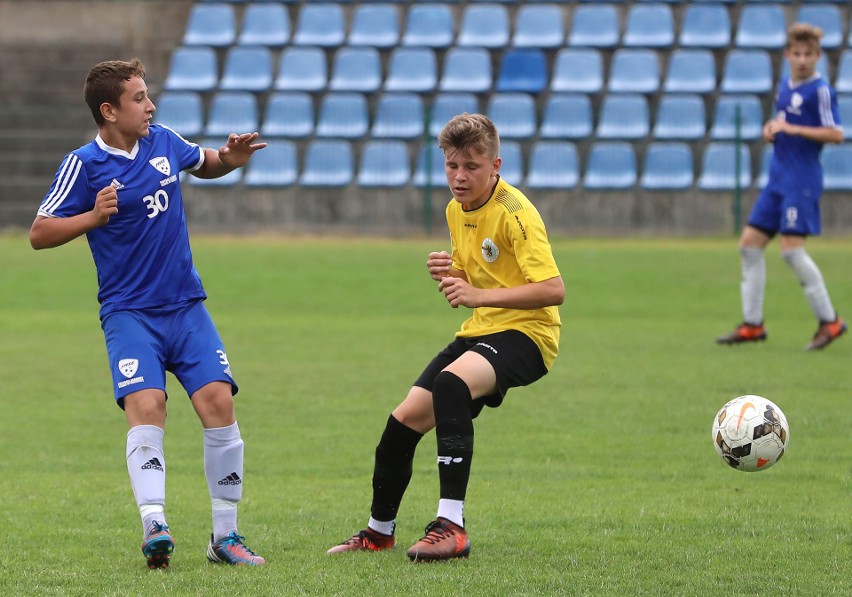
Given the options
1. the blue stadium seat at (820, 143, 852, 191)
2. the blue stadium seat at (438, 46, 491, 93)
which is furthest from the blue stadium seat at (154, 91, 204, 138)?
the blue stadium seat at (820, 143, 852, 191)

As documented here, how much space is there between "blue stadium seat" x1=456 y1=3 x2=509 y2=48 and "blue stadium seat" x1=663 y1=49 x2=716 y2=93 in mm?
2813

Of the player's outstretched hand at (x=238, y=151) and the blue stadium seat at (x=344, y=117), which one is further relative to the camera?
the blue stadium seat at (x=344, y=117)

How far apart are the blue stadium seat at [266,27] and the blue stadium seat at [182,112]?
1.88 m

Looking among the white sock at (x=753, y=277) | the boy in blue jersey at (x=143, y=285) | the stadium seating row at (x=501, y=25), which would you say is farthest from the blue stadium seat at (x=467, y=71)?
the boy in blue jersey at (x=143, y=285)

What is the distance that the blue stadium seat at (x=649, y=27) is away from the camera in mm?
21688

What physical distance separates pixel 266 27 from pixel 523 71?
15.5 ft

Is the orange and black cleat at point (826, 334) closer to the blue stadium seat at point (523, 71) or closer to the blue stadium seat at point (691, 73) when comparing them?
the blue stadium seat at point (691, 73)

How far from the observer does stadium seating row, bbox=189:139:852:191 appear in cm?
1977

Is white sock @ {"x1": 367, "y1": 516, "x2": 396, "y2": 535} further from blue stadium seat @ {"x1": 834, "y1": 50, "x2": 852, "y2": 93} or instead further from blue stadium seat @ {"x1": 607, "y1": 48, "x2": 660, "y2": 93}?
blue stadium seat @ {"x1": 834, "y1": 50, "x2": 852, "y2": 93}

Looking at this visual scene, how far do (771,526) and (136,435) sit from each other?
256 cm

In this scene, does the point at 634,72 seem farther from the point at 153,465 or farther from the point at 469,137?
the point at 153,465

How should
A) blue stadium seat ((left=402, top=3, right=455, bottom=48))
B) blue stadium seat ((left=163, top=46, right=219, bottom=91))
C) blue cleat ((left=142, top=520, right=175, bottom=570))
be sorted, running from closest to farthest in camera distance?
blue cleat ((left=142, top=520, right=175, bottom=570)) < blue stadium seat ((left=163, top=46, right=219, bottom=91)) < blue stadium seat ((left=402, top=3, right=455, bottom=48))

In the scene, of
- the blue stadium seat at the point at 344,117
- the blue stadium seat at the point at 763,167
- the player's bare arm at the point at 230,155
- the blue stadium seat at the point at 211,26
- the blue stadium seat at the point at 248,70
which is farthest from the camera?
the blue stadium seat at the point at 211,26

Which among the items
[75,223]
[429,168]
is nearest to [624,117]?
[429,168]
